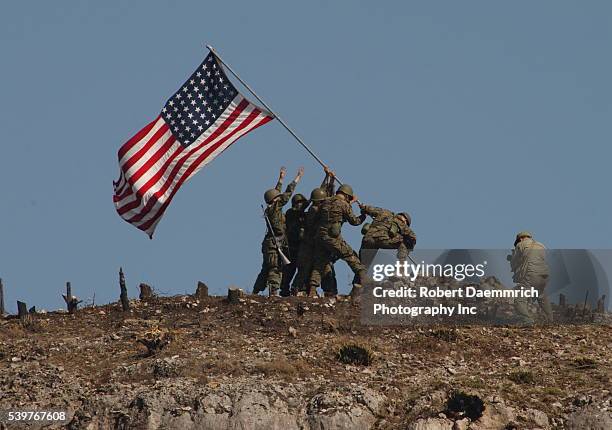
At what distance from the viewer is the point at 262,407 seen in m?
44.5

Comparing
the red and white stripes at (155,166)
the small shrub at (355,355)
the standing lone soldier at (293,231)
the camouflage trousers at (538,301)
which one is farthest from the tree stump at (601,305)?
the red and white stripes at (155,166)

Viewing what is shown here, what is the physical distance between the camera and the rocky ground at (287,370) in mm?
44438

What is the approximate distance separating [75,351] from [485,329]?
922 centimetres

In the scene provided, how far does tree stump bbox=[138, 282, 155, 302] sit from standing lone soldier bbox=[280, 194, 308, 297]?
11.5ft

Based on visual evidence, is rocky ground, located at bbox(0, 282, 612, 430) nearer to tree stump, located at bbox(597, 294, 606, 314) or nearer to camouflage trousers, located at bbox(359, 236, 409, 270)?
tree stump, located at bbox(597, 294, 606, 314)

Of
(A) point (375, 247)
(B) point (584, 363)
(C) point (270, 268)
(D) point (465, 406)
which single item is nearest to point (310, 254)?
(C) point (270, 268)

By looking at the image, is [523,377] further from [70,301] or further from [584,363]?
[70,301]

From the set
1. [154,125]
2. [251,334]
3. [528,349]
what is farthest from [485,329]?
[154,125]

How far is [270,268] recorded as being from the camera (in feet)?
177

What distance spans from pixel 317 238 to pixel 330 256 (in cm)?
55

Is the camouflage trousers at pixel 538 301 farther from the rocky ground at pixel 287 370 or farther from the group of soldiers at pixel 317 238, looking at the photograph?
the group of soldiers at pixel 317 238

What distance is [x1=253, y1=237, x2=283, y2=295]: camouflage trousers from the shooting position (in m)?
54.1

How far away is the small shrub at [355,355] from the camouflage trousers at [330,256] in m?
5.43

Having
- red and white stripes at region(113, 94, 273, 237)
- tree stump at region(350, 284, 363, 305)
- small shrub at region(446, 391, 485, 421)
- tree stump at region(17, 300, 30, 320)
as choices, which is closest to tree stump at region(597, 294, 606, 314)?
tree stump at region(350, 284, 363, 305)
